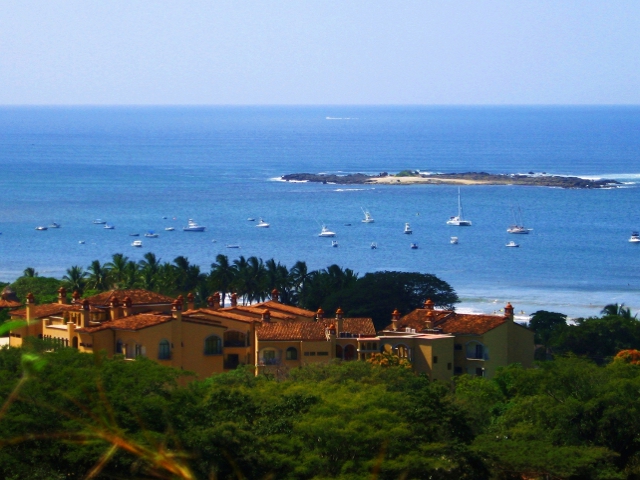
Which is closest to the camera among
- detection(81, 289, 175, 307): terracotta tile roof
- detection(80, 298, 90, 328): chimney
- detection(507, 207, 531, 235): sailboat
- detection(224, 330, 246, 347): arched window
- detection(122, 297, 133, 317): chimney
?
detection(80, 298, 90, 328): chimney

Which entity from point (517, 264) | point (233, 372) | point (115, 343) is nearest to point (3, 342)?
point (115, 343)

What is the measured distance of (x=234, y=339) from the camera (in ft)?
147

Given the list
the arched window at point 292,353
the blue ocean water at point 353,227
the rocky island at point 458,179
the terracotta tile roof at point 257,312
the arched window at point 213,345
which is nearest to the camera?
the arched window at point 292,353

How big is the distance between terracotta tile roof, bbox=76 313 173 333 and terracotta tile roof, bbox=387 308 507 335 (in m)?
9.18

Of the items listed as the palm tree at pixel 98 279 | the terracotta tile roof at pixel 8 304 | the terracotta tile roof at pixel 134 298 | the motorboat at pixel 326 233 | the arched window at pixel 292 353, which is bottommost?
the motorboat at pixel 326 233

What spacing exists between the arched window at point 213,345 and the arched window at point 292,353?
2413 mm

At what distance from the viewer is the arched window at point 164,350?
42.8 m

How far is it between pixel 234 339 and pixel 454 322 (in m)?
8.53

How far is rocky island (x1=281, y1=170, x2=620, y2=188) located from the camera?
16350 centimetres

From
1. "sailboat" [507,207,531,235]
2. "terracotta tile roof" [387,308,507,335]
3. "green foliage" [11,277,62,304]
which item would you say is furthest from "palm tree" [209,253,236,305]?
"sailboat" [507,207,531,235]

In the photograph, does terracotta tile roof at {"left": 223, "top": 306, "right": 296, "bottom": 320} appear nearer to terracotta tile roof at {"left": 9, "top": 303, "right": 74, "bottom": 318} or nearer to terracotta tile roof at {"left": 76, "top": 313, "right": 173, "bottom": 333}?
terracotta tile roof at {"left": 76, "top": 313, "right": 173, "bottom": 333}

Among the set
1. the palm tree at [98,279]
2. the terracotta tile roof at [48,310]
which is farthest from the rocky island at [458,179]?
the terracotta tile roof at [48,310]

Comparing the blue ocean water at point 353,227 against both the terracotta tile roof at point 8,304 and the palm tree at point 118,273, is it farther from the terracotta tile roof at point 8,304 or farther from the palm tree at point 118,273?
the terracotta tile roof at point 8,304

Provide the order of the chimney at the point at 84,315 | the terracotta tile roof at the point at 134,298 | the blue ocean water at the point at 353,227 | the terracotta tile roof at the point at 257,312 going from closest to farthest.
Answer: the chimney at the point at 84,315 → the terracotta tile roof at the point at 134,298 → the terracotta tile roof at the point at 257,312 → the blue ocean water at the point at 353,227
